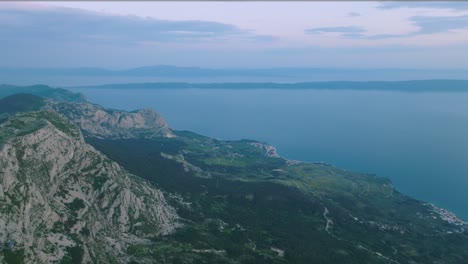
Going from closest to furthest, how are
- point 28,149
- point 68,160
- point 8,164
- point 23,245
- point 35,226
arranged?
point 23,245
point 35,226
point 8,164
point 28,149
point 68,160

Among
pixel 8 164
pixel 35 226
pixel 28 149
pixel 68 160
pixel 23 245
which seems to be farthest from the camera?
pixel 68 160

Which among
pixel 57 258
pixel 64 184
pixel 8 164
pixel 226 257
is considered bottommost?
pixel 226 257

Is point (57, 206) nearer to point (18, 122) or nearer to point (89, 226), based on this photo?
point (89, 226)

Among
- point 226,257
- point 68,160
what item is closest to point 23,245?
point 68,160

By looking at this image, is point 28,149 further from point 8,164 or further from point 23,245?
Answer: point 23,245

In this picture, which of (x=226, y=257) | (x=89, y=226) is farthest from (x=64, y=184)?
(x=226, y=257)

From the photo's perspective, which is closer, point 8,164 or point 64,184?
point 8,164

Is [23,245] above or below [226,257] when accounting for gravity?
above
